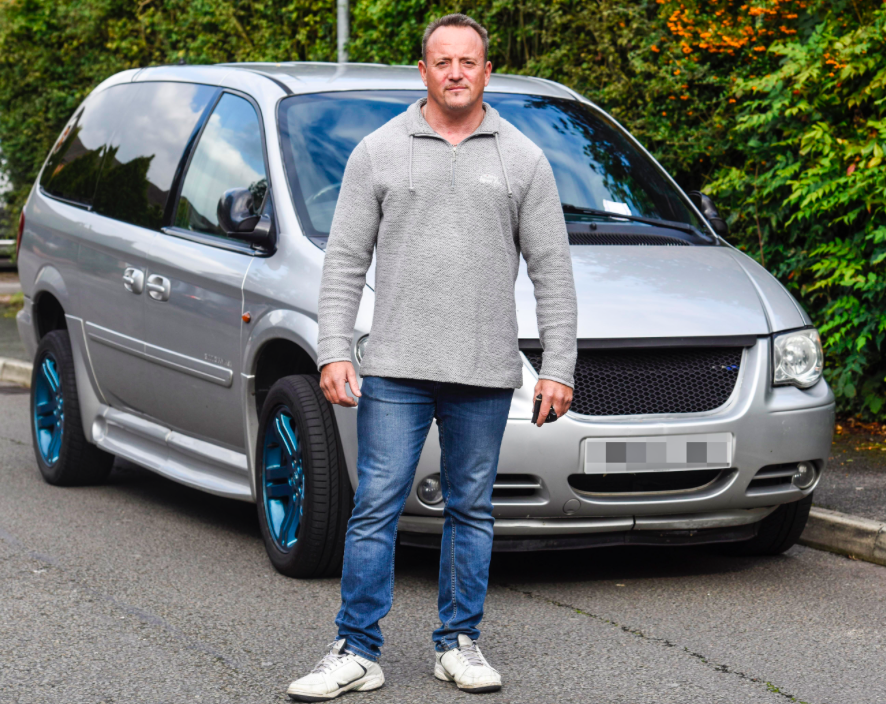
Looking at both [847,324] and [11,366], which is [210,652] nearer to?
[847,324]

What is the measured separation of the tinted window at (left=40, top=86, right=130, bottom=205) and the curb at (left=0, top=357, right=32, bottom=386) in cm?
386

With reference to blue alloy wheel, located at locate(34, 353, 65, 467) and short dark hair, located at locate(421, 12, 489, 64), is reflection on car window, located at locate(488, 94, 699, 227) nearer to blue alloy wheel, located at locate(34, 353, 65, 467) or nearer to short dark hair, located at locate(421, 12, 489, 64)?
short dark hair, located at locate(421, 12, 489, 64)

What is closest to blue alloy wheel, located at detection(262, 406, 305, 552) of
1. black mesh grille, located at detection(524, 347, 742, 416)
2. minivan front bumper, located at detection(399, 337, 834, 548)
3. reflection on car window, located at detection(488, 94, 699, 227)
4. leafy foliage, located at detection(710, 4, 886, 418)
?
minivan front bumper, located at detection(399, 337, 834, 548)

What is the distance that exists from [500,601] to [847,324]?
3.38 m

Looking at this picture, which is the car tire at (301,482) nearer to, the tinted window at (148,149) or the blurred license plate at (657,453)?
the blurred license plate at (657,453)

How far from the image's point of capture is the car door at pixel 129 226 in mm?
6059

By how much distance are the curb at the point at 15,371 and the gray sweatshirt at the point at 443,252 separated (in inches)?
307

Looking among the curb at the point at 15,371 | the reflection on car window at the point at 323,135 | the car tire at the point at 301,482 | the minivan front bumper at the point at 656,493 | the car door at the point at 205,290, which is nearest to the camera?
the minivan front bumper at the point at 656,493

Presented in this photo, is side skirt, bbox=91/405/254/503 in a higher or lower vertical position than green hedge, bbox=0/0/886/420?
lower

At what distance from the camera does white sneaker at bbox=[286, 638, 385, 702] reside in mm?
3756

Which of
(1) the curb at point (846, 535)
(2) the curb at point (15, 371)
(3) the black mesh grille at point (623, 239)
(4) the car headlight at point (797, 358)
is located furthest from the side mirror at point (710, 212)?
→ (2) the curb at point (15, 371)

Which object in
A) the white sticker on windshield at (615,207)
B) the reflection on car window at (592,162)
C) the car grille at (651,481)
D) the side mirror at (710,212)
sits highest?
the reflection on car window at (592,162)

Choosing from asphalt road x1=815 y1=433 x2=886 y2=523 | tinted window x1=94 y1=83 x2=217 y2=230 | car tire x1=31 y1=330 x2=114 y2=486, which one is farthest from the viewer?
car tire x1=31 y1=330 x2=114 y2=486

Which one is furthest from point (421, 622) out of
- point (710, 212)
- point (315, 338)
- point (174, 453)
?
point (710, 212)
